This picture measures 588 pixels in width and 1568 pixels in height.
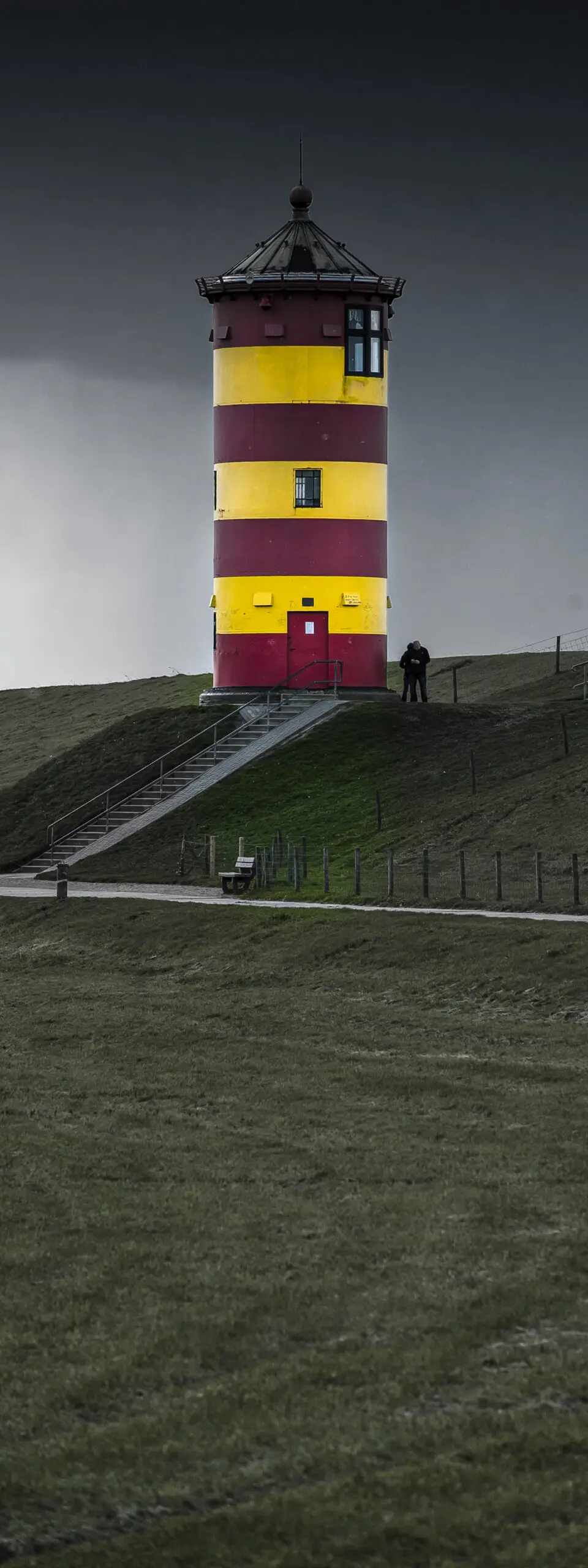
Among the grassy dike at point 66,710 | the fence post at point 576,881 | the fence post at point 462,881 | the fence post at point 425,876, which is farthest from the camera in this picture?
the grassy dike at point 66,710

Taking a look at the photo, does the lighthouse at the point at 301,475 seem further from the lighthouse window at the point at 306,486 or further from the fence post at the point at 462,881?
the fence post at the point at 462,881

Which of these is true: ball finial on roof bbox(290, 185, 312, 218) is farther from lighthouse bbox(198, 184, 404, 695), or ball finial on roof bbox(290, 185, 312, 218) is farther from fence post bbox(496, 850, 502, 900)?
fence post bbox(496, 850, 502, 900)

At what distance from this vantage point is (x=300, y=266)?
56938mm

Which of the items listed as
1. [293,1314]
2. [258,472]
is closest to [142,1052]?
[293,1314]

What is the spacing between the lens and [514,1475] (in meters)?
9.39

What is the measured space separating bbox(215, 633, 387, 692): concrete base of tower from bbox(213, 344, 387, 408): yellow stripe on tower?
6.67m

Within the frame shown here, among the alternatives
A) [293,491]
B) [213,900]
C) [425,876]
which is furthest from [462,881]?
[293,491]

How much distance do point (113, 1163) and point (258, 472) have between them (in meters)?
41.4

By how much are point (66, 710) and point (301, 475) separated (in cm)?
4013

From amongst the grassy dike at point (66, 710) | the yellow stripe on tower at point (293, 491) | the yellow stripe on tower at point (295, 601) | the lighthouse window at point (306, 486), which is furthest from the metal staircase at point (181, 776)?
the grassy dike at point (66, 710)

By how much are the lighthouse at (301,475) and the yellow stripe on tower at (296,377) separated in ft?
0.12

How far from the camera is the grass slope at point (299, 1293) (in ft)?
29.9

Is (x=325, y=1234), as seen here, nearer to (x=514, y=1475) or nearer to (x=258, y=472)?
(x=514, y=1475)

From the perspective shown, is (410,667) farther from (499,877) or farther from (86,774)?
(499,877)
